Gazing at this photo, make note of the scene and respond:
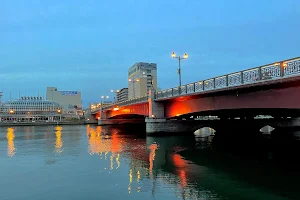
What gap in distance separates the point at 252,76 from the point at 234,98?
4.94 meters

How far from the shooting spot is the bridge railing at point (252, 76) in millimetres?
21156

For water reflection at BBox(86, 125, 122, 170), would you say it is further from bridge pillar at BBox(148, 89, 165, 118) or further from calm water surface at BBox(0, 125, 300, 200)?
bridge pillar at BBox(148, 89, 165, 118)

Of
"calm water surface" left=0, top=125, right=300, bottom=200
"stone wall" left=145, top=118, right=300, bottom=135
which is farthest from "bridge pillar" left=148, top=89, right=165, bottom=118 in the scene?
"calm water surface" left=0, top=125, right=300, bottom=200

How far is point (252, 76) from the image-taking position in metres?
25.3

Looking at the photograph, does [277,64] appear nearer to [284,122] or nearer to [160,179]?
[160,179]

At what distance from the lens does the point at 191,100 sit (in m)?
38.1

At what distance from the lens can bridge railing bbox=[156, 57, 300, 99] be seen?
2116cm

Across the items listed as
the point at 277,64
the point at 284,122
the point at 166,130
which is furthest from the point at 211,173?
the point at 284,122

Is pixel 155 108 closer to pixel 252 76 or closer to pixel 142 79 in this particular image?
pixel 252 76

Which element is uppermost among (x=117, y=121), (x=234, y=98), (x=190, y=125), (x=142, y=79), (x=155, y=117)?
(x=142, y=79)

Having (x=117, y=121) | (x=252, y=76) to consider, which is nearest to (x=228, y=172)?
(x=252, y=76)

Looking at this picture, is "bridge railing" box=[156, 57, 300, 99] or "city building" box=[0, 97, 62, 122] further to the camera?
"city building" box=[0, 97, 62, 122]

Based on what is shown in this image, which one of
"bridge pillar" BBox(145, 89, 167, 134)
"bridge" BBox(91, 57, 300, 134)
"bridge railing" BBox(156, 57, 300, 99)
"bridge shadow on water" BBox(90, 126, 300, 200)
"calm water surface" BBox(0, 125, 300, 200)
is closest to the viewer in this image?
"calm water surface" BBox(0, 125, 300, 200)

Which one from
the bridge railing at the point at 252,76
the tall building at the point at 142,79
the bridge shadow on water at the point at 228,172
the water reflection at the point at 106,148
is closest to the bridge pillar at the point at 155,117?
the water reflection at the point at 106,148
